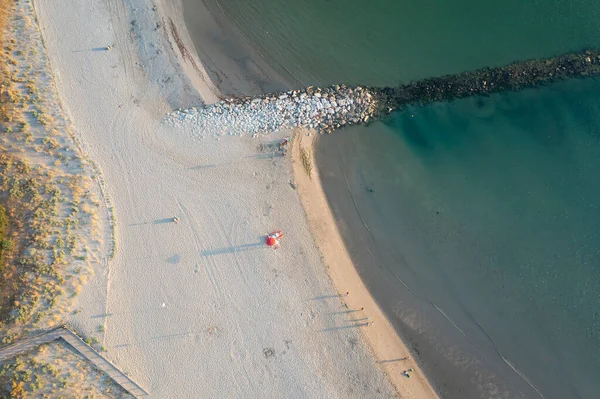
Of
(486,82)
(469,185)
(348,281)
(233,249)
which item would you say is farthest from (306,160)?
(486,82)

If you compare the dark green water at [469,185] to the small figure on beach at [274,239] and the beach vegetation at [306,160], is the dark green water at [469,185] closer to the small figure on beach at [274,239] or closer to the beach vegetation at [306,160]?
the beach vegetation at [306,160]

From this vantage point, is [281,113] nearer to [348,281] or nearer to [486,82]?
[348,281]

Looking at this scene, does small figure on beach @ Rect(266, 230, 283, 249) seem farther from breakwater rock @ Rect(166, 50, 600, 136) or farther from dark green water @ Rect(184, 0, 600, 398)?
breakwater rock @ Rect(166, 50, 600, 136)

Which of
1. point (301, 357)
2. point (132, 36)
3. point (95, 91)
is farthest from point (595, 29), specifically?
point (95, 91)

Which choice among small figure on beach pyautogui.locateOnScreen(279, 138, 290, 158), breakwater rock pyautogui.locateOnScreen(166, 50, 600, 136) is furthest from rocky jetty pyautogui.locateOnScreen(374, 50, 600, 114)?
small figure on beach pyautogui.locateOnScreen(279, 138, 290, 158)

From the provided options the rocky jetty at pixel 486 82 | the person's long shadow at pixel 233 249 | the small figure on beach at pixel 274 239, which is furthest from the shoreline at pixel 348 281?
the rocky jetty at pixel 486 82
